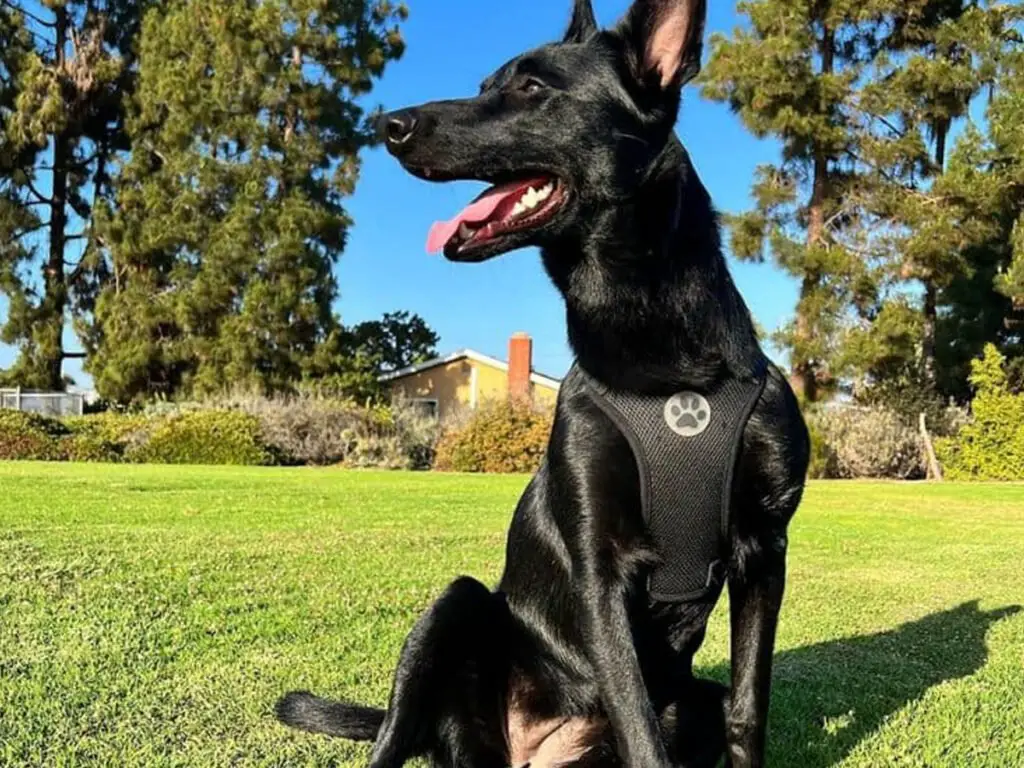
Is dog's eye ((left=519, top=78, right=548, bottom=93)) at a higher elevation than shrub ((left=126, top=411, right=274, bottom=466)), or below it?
higher

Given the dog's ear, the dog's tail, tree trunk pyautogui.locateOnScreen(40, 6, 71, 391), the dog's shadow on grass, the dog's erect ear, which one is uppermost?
tree trunk pyautogui.locateOnScreen(40, 6, 71, 391)

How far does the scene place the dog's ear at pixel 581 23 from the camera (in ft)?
7.85

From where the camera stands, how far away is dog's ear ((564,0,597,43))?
7.85 feet

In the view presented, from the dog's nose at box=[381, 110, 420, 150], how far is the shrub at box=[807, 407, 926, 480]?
19.4 metres

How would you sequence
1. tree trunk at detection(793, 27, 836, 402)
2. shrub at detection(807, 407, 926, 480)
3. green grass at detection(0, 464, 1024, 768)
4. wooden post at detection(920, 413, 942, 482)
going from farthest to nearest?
1. tree trunk at detection(793, 27, 836, 402)
2. shrub at detection(807, 407, 926, 480)
3. wooden post at detection(920, 413, 942, 482)
4. green grass at detection(0, 464, 1024, 768)

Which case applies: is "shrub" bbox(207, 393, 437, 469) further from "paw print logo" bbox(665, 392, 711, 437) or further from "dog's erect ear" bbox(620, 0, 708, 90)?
"dog's erect ear" bbox(620, 0, 708, 90)

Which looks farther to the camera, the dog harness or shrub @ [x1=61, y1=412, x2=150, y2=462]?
shrub @ [x1=61, y1=412, x2=150, y2=462]

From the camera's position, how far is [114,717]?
271 cm

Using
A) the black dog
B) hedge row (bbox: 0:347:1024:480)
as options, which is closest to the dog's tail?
the black dog

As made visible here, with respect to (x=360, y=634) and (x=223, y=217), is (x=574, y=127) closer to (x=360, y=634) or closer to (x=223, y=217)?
(x=360, y=634)

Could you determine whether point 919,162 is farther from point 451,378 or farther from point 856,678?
point 856,678

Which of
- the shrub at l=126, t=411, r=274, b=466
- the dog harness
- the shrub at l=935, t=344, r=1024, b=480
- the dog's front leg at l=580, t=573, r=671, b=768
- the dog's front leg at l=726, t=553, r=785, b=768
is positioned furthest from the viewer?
the shrub at l=126, t=411, r=274, b=466

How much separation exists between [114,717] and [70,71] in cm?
3345

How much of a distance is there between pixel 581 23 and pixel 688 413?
41.8 inches
